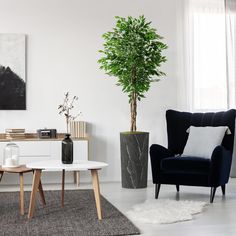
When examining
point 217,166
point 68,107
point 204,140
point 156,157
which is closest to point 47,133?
point 68,107

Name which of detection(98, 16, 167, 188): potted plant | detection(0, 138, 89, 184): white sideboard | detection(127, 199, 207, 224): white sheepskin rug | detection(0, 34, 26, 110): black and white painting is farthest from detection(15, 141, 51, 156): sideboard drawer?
detection(127, 199, 207, 224): white sheepskin rug

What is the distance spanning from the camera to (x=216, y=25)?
23.7 ft

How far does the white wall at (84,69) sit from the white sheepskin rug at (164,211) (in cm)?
201

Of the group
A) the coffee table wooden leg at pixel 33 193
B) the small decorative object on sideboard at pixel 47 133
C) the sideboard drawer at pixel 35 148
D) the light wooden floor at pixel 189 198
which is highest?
the small decorative object on sideboard at pixel 47 133

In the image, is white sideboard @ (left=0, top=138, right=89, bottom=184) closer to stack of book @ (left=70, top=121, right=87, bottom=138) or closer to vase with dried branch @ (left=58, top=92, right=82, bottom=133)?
stack of book @ (left=70, top=121, right=87, bottom=138)

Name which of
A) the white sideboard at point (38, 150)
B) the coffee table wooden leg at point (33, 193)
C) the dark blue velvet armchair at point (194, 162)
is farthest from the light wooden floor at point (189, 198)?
the coffee table wooden leg at point (33, 193)

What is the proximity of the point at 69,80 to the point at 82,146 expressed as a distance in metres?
0.98

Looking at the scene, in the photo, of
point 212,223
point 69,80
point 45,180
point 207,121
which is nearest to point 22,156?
point 45,180

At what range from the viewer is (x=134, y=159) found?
6.26 metres

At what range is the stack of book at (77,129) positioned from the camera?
6672 millimetres

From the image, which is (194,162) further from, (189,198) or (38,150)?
(38,150)

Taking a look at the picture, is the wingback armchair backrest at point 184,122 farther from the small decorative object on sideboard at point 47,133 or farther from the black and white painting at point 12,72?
the black and white painting at point 12,72

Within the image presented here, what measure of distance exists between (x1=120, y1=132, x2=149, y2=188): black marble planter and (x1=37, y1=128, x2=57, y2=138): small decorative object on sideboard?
918 millimetres

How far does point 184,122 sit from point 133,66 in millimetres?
916
